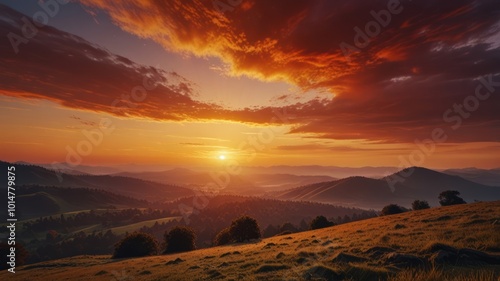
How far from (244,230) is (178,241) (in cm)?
1773

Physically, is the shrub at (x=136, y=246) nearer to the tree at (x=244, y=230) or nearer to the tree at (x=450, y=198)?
the tree at (x=244, y=230)

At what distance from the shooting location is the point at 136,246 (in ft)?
194

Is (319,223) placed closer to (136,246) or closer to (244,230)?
(244,230)

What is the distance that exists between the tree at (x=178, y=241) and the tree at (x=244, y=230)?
11.6 meters

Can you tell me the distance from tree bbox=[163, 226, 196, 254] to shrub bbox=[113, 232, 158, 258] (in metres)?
3.54

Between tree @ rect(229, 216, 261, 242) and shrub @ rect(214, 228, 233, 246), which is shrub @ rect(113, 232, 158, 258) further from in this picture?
tree @ rect(229, 216, 261, 242)

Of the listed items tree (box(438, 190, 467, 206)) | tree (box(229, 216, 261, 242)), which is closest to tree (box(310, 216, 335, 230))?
tree (box(229, 216, 261, 242))

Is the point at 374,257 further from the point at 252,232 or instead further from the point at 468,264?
the point at 252,232

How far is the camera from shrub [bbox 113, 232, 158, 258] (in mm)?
57219

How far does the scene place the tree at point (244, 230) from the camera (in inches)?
2525

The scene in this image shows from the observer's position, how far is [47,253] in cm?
16438

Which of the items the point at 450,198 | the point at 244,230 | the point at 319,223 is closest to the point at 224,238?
the point at 244,230

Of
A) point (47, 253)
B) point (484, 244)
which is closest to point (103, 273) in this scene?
point (484, 244)

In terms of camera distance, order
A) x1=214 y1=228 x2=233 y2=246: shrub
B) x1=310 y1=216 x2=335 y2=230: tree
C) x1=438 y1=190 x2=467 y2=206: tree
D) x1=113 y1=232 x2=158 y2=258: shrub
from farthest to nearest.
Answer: x1=310 y1=216 x2=335 y2=230: tree, x1=214 y1=228 x2=233 y2=246: shrub, x1=438 y1=190 x2=467 y2=206: tree, x1=113 y1=232 x2=158 y2=258: shrub
